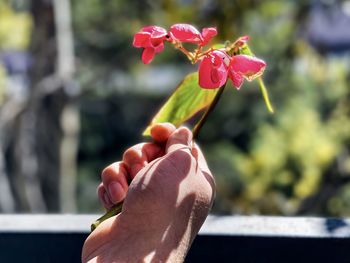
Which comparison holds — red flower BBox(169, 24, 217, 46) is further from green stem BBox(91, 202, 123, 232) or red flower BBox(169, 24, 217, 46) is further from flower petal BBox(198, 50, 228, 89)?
green stem BBox(91, 202, 123, 232)

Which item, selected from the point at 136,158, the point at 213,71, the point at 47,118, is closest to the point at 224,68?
the point at 213,71

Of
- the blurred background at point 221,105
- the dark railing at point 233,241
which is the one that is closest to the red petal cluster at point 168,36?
the dark railing at point 233,241

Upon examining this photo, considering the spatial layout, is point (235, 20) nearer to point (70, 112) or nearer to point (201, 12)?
point (201, 12)

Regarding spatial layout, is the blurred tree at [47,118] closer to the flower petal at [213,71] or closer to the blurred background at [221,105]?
the blurred background at [221,105]

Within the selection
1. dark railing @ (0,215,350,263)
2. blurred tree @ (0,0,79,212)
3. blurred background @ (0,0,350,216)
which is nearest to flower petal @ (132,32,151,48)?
dark railing @ (0,215,350,263)

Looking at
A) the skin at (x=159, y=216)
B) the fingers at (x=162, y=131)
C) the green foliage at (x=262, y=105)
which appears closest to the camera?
the skin at (x=159, y=216)

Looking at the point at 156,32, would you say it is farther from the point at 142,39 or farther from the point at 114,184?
the point at 114,184
